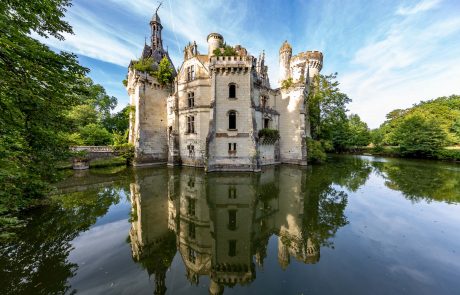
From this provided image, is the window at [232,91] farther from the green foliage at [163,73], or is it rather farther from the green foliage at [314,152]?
the green foliage at [314,152]

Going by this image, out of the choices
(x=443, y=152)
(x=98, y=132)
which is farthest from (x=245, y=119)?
(x=443, y=152)

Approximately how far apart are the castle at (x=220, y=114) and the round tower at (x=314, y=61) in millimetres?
5865

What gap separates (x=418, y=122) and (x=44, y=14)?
51324 mm

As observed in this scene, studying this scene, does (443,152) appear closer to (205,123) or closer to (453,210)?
(453,210)

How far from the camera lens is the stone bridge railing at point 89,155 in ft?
68.3

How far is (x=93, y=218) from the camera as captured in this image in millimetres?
8742

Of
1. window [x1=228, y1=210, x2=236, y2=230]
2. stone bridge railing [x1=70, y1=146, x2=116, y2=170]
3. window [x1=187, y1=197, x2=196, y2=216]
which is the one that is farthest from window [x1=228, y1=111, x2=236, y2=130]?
stone bridge railing [x1=70, y1=146, x2=116, y2=170]

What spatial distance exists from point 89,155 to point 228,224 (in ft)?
72.7

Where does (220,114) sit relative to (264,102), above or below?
below

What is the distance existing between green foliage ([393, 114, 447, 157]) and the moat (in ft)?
99.0

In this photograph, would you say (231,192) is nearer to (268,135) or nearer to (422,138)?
(268,135)

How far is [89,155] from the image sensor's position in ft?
73.6

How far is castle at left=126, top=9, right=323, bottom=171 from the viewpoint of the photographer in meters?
19.2

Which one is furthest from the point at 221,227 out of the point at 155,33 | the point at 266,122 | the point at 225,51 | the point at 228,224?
the point at 155,33
